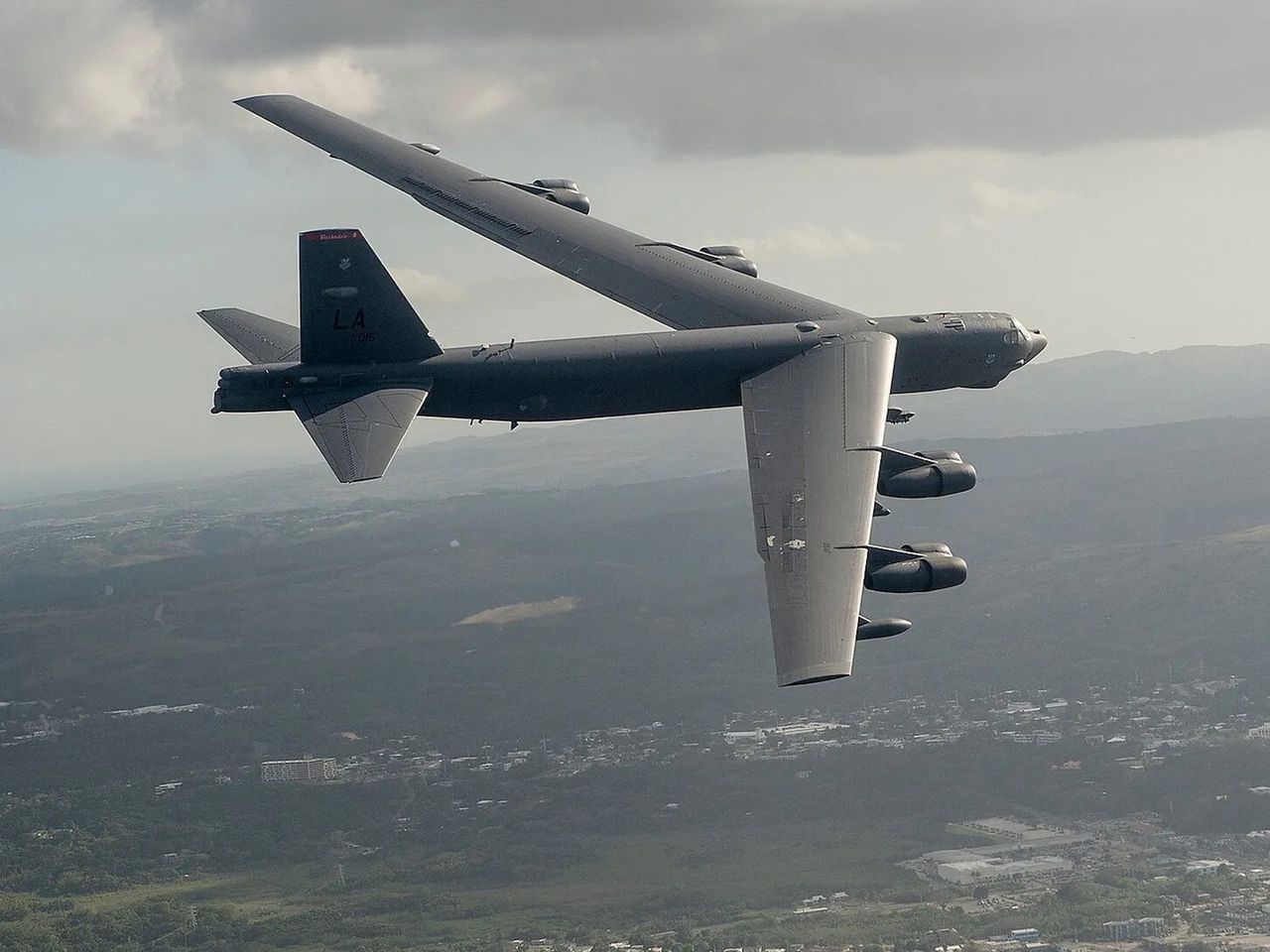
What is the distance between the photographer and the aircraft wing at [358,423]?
44.9 m

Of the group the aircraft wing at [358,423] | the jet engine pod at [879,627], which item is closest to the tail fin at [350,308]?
the aircraft wing at [358,423]

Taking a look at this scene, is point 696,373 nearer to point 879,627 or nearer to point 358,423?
point 358,423

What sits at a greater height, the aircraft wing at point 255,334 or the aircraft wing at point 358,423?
the aircraft wing at point 255,334

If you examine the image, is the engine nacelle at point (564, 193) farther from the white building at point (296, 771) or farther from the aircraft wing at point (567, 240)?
the white building at point (296, 771)

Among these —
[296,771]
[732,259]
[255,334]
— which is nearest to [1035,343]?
[732,259]

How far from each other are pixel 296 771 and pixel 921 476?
254 ft

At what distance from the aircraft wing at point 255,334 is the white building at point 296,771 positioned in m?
66.2

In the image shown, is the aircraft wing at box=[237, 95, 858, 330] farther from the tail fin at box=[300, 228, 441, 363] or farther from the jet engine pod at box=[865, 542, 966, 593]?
the jet engine pod at box=[865, 542, 966, 593]

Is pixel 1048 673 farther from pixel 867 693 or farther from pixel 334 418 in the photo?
pixel 334 418

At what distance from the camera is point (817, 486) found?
4353 cm

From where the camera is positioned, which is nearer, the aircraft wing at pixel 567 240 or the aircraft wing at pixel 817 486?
the aircraft wing at pixel 817 486

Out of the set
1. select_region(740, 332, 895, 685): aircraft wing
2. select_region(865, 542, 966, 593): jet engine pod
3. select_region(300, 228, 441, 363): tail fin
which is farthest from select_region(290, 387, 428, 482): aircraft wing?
select_region(865, 542, 966, 593): jet engine pod

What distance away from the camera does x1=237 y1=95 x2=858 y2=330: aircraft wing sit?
56406mm

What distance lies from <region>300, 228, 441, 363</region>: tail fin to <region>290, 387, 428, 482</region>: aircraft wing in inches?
60.2
